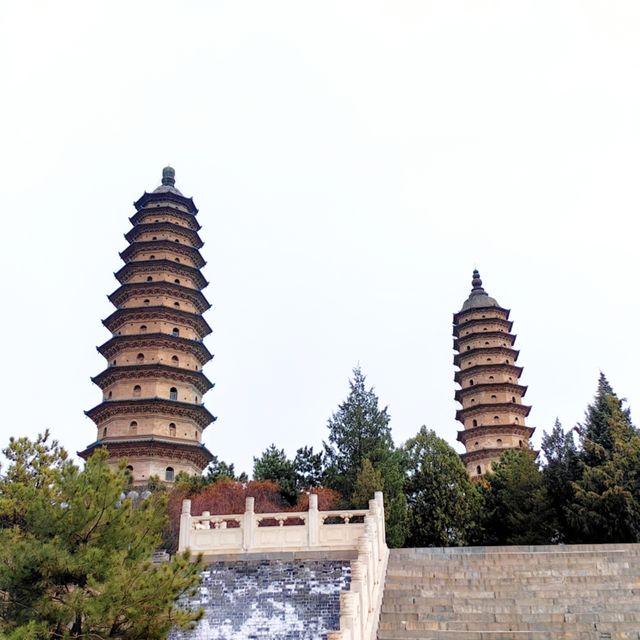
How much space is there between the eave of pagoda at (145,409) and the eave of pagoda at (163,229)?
7.94 meters

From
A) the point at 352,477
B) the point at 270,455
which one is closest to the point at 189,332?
the point at 270,455

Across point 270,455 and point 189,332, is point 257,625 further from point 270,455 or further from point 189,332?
point 189,332

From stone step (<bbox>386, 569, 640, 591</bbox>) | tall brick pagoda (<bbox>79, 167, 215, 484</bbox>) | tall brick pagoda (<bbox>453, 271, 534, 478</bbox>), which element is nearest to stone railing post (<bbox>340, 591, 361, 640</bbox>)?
stone step (<bbox>386, 569, 640, 591</bbox>)

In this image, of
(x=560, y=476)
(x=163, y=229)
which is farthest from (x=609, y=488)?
(x=163, y=229)

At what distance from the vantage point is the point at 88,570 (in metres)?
8.38

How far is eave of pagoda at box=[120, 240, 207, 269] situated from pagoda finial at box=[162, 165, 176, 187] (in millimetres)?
4794

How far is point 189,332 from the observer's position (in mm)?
30188

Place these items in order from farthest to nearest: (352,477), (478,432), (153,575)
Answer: (478,432) < (352,477) < (153,575)

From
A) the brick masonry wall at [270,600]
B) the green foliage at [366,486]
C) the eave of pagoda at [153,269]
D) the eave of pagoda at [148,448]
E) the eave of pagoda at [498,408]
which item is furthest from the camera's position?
the eave of pagoda at [498,408]

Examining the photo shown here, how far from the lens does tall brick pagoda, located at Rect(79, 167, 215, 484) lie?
26.8 m

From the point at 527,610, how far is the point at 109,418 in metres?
19.3

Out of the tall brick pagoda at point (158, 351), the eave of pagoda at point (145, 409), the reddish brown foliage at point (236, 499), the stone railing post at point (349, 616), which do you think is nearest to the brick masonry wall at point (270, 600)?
the stone railing post at point (349, 616)

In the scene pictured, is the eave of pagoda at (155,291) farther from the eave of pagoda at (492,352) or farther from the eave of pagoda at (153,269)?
the eave of pagoda at (492,352)

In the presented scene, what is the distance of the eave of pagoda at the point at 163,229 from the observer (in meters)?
31.7
